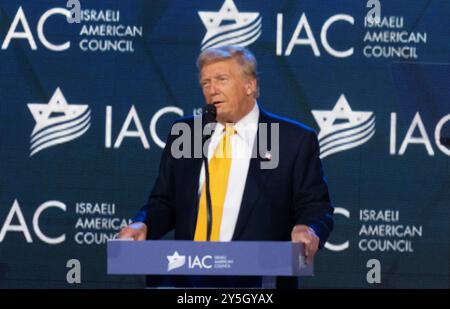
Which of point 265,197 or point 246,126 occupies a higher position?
point 246,126

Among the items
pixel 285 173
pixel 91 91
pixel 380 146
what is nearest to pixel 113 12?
pixel 91 91

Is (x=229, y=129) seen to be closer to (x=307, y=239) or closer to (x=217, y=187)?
(x=217, y=187)

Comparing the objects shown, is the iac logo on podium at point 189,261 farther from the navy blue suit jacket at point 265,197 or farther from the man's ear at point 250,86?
the man's ear at point 250,86

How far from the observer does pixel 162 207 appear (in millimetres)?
4480

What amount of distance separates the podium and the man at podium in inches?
14.8

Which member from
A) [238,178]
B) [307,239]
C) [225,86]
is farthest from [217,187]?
[307,239]

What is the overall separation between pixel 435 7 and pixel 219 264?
9.94 feet

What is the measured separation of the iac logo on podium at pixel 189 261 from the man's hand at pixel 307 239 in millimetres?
373

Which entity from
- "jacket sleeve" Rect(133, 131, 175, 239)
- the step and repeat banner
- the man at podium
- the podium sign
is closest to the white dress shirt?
the man at podium

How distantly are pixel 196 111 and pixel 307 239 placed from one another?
8.00 ft

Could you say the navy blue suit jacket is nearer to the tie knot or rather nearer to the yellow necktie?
the yellow necktie

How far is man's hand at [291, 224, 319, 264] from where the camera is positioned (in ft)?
12.9

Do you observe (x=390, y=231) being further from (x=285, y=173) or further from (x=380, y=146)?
(x=285, y=173)
